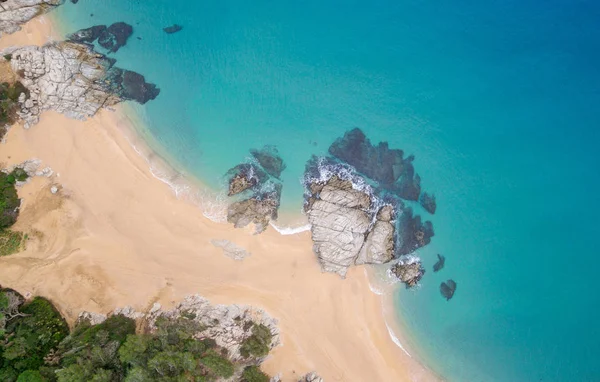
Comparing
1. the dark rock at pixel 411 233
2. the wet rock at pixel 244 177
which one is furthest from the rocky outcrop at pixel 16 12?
the dark rock at pixel 411 233

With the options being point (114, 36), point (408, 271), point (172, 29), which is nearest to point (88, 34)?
point (114, 36)

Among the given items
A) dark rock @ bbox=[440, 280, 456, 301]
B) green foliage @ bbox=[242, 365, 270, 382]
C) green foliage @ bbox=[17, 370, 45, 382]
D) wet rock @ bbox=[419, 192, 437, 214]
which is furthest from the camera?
wet rock @ bbox=[419, 192, 437, 214]

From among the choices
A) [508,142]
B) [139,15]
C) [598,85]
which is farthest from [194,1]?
[598,85]

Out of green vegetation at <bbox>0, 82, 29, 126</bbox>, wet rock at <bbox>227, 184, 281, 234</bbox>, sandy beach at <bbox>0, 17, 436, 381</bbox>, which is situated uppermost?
green vegetation at <bbox>0, 82, 29, 126</bbox>

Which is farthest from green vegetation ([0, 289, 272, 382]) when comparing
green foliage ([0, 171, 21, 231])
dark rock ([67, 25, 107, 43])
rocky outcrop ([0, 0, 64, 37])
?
rocky outcrop ([0, 0, 64, 37])

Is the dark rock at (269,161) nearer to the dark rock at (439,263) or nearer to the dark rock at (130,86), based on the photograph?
the dark rock at (130,86)

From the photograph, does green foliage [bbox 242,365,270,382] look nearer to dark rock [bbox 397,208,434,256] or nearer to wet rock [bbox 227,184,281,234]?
wet rock [bbox 227,184,281,234]
